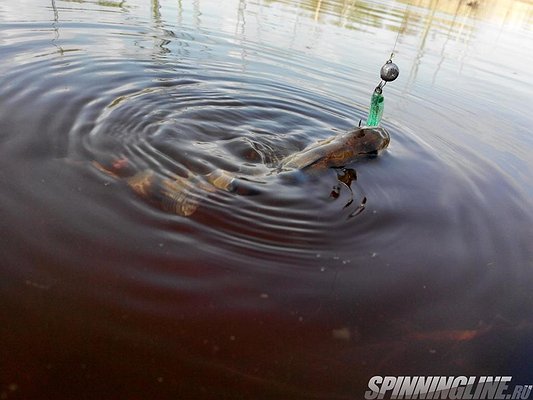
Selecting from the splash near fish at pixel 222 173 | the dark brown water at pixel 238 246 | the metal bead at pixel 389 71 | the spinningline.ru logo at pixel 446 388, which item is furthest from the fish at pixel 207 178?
the spinningline.ru logo at pixel 446 388

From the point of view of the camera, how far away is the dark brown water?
1.84 meters

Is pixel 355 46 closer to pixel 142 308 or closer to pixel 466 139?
pixel 466 139

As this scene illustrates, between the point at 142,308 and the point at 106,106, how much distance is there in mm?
2858

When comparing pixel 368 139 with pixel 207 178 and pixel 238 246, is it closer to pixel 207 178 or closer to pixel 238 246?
pixel 207 178

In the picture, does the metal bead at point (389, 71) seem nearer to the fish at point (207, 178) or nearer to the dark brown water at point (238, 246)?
the fish at point (207, 178)

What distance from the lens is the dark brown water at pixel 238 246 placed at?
1.84 meters

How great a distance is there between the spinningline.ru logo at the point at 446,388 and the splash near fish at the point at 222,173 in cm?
169

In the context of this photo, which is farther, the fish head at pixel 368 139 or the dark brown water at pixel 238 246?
the fish head at pixel 368 139

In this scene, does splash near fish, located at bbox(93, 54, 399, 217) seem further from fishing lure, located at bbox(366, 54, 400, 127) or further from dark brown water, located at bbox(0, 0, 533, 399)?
dark brown water, located at bbox(0, 0, 533, 399)

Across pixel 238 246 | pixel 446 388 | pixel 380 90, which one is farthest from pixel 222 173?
pixel 446 388

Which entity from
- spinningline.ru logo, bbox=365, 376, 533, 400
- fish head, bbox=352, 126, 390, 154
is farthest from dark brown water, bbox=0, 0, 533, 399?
fish head, bbox=352, 126, 390, 154

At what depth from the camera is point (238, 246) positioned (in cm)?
253

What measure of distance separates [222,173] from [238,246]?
0.91m

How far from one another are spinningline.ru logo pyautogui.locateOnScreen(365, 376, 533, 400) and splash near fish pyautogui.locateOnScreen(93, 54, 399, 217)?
5.53 ft
